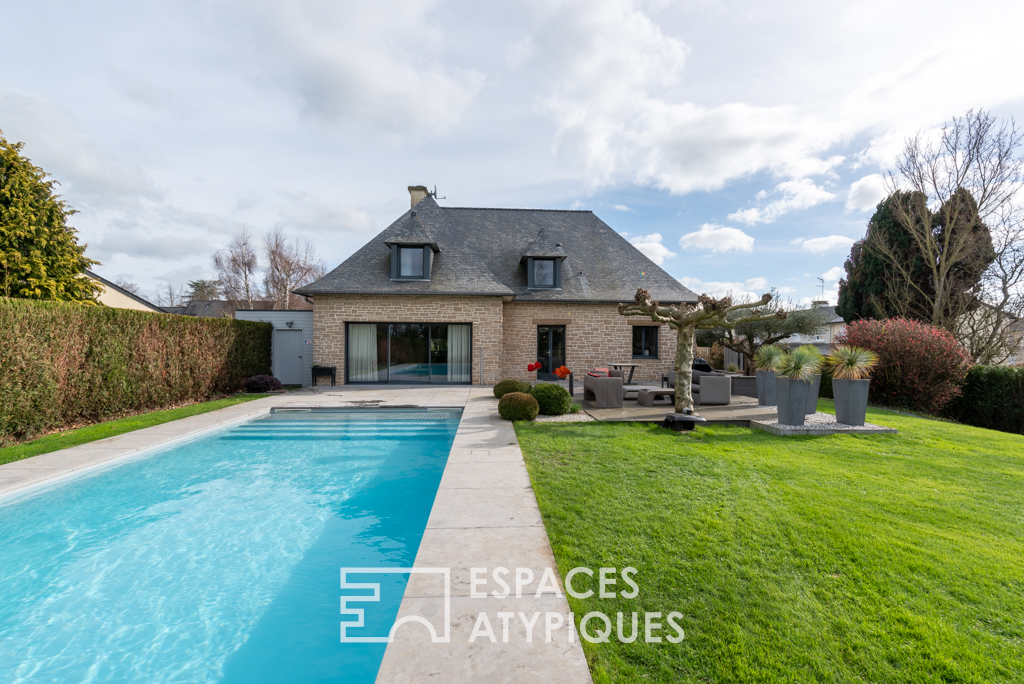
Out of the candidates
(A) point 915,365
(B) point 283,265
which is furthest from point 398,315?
(B) point 283,265

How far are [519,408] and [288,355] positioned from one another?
11743 millimetres

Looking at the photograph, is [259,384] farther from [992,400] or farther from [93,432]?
[992,400]

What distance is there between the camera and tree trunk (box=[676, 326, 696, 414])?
8.41m

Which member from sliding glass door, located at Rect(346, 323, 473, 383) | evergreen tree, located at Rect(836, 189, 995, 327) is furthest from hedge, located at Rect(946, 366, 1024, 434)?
sliding glass door, located at Rect(346, 323, 473, 383)

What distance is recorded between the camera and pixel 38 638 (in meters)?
2.93

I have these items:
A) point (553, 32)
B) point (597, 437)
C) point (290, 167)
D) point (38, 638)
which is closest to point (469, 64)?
point (553, 32)

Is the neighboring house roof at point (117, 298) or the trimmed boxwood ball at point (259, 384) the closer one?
the trimmed boxwood ball at point (259, 384)

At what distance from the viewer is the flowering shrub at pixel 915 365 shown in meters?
10.6

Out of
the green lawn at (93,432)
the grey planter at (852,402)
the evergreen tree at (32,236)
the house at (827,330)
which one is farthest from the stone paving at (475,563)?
the house at (827,330)

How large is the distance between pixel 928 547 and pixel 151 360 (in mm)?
14352

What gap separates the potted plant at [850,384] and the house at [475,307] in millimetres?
7614

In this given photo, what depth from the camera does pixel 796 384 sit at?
25.2 feet

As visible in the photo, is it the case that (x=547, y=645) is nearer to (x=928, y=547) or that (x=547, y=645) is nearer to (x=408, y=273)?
(x=928, y=547)

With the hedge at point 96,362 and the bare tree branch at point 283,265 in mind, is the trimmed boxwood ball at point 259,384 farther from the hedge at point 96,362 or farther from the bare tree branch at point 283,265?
the bare tree branch at point 283,265
